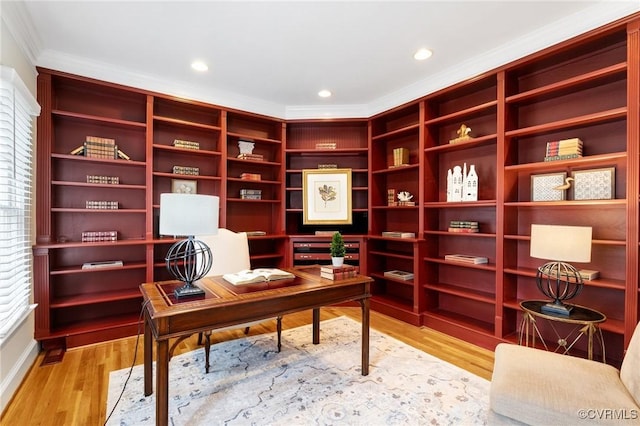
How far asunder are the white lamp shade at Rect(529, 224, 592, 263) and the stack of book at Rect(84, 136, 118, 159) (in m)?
3.89

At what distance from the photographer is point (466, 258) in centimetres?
312

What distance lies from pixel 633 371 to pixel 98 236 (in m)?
4.06

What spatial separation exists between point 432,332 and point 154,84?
3977 millimetres

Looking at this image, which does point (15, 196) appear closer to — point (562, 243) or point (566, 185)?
point (562, 243)

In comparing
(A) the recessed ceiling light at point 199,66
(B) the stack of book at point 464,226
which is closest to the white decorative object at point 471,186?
(B) the stack of book at point 464,226

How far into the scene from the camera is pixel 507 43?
266cm

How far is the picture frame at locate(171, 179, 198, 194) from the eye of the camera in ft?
11.9

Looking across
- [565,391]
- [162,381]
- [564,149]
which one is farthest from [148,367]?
[564,149]

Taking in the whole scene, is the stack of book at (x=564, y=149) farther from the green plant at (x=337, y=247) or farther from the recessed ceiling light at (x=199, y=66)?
the recessed ceiling light at (x=199, y=66)

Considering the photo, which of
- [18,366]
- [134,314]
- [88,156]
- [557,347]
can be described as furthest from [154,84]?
[557,347]

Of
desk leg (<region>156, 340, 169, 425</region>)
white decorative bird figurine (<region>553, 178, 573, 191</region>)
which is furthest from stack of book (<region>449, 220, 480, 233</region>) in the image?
desk leg (<region>156, 340, 169, 425</region>)

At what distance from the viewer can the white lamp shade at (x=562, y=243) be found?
2.05 meters

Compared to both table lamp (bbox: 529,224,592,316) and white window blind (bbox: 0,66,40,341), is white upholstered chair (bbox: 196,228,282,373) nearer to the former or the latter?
white window blind (bbox: 0,66,40,341)

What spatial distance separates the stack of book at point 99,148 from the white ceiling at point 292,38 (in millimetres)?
621
